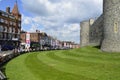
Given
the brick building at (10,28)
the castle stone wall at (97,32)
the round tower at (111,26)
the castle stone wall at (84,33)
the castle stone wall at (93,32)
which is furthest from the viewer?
the brick building at (10,28)

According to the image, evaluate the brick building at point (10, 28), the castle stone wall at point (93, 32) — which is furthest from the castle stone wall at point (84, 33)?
the brick building at point (10, 28)

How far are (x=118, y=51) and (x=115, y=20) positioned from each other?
4399 mm

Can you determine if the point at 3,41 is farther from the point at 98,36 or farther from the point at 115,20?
the point at 115,20

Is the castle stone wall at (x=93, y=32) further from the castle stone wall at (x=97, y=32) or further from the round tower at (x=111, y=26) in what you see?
the round tower at (x=111, y=26)

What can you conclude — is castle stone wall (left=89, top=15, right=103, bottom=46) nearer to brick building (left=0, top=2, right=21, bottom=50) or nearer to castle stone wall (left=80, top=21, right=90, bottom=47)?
castle stone wall (left=80, top=21, right=90, bottom=47)

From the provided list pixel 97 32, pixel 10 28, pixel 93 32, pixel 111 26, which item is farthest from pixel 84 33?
pixel 111 26

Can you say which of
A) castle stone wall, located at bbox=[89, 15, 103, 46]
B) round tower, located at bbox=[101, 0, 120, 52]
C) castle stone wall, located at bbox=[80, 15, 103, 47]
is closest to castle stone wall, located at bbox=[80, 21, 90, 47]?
castle stone wall, located at bbox=[80, 15, 103, 47]

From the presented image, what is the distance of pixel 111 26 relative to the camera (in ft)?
118

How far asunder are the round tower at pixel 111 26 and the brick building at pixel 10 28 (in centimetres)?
5339

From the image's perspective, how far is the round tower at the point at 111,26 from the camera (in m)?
34.6

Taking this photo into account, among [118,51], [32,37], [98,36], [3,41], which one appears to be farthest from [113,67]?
[32,37]

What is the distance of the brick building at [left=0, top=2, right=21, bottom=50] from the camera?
90.1 m

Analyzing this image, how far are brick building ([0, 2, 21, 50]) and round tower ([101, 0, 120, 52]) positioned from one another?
53.4m

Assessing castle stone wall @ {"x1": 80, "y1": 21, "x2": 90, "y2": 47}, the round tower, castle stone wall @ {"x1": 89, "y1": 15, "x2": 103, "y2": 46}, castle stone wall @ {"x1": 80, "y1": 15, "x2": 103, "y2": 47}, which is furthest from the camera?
castle stone wall @ {"x1": 80, "y1": 21, "x2": 90, "y2": 47}
